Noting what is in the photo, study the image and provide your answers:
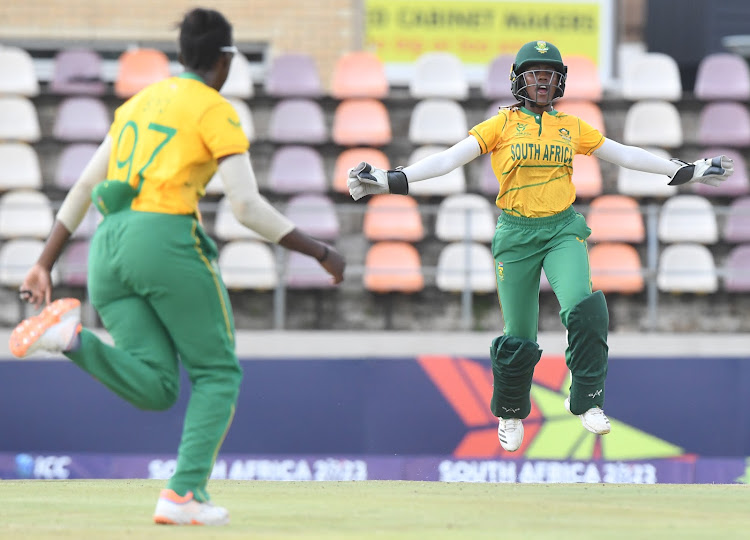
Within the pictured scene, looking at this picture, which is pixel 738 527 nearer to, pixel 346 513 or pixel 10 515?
pixel 346 513

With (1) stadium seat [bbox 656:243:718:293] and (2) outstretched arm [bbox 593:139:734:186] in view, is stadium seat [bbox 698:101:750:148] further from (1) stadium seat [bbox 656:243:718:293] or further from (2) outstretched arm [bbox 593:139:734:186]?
(2) outstretched arm [bbox 593:139:734:186]

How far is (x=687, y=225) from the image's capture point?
1017 centimetres

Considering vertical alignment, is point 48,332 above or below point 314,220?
above

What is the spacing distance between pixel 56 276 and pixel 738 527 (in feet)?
22.7

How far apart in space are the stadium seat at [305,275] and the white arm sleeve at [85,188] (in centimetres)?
568

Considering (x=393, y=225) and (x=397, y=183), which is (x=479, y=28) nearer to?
(x=393, y=225)

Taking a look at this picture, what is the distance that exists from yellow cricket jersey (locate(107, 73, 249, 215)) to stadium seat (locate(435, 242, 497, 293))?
590cm

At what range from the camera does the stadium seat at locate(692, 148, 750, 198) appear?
10500 mm

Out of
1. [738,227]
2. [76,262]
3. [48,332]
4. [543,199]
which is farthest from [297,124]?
[48,332]

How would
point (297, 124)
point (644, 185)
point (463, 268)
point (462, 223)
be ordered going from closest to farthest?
point (463, 268)
point (462, 223)
point (644, 185)
point (297, 124)

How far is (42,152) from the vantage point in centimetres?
1081

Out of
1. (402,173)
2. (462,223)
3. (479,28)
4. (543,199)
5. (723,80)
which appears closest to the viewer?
(402,173)

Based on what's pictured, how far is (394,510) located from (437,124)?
6.86 m

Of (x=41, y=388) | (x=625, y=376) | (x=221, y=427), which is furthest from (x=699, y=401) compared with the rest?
(x=221, y=427)
